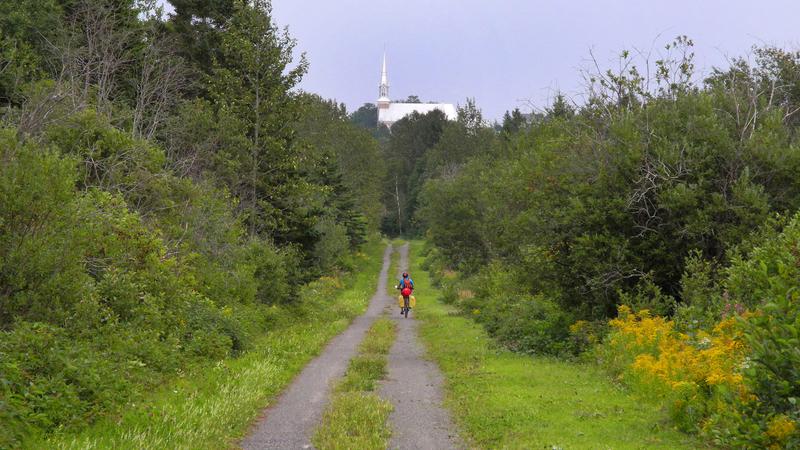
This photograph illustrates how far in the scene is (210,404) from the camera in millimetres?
11852

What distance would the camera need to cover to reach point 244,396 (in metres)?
12.8

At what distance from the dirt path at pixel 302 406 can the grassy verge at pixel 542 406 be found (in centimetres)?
222

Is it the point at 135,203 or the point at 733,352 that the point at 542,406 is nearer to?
the point at 733,352

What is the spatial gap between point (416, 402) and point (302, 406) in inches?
75.9

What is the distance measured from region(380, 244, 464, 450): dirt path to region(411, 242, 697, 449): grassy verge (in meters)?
0.26

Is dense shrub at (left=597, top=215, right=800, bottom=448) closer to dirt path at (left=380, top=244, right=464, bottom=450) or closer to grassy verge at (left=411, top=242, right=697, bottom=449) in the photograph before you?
grassy verge at (left=411, top=242, right=697, bottom=449)

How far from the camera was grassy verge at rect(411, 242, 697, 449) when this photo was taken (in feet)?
33.0

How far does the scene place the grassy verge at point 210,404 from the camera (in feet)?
30.8

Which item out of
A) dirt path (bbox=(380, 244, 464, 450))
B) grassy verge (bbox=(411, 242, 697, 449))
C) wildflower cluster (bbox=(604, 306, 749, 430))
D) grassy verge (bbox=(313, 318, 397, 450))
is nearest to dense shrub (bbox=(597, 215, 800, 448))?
wildflower cluster (bbox=(604, 306, 749, 430))

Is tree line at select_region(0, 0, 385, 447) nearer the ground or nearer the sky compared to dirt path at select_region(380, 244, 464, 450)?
nearer the sky

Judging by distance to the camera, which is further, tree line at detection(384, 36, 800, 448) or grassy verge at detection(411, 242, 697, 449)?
tree line at detection(384, 36, 800, 448)

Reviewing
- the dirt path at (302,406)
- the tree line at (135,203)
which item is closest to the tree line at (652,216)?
the dirt path at (302,406)

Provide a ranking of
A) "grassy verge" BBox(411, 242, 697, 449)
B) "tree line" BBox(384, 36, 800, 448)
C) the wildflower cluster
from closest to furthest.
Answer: the wildflower cluster, "grassy verge" BBox(411, 242, 697, 449), "tree line" BBox(384, 36, 800, 448)

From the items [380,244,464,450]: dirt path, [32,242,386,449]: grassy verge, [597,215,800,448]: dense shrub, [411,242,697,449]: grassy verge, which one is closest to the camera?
[597,215,800,448]: dense shrub
